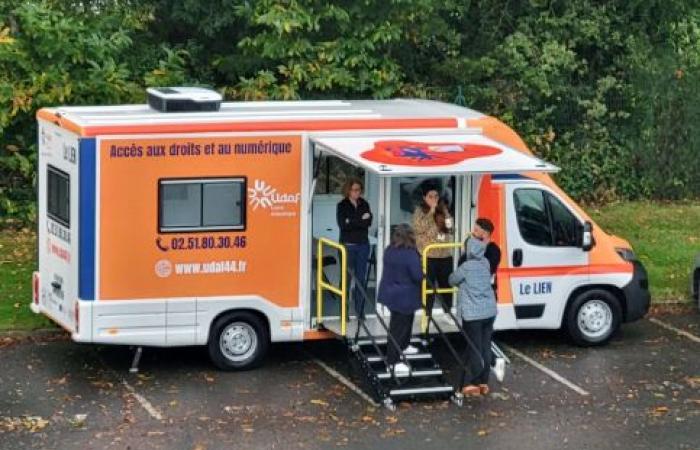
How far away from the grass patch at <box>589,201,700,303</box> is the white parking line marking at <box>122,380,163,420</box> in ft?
22.9

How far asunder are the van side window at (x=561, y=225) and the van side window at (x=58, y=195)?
16.0ft

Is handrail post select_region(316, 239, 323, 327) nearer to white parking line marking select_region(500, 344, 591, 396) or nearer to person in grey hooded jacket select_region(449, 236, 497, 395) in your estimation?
person in grey hooded jacket select_region(449, 236, 497, 395)

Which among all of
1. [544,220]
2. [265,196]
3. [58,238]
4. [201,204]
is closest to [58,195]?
[58,238]

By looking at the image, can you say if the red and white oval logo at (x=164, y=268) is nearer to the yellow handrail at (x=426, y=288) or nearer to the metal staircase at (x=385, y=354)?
the metal staircase at (x=385, y=354)

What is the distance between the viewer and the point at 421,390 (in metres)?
13.6

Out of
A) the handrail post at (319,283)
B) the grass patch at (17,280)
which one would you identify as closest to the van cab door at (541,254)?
the handrail post at (319,283)

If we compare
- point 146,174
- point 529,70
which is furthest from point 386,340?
point 529,70

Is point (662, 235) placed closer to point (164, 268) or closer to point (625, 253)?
point (625, 253)

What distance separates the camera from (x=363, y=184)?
50.5ft

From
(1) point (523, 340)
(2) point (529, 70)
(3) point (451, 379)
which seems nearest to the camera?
(3) point (451, 379)

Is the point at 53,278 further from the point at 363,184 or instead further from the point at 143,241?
the point at 363,184

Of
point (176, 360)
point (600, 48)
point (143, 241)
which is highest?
point (600, 48)

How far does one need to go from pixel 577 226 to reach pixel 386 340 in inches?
100

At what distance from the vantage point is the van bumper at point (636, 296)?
15844 millimetres
